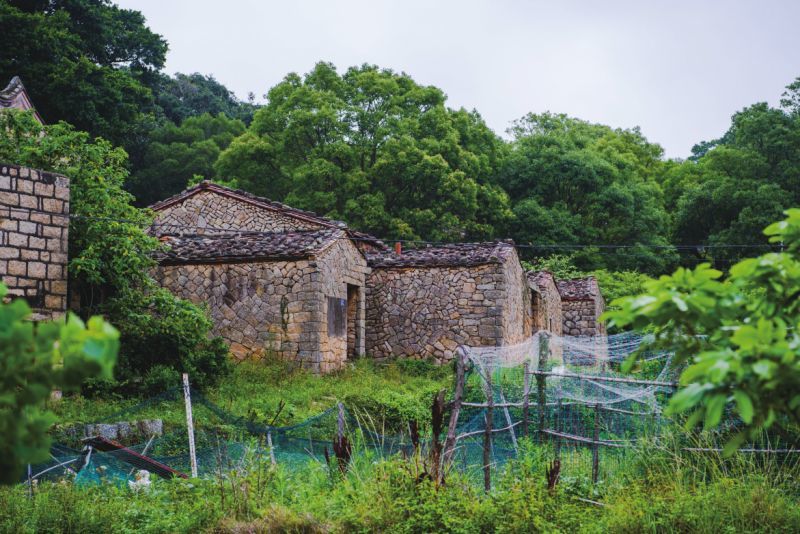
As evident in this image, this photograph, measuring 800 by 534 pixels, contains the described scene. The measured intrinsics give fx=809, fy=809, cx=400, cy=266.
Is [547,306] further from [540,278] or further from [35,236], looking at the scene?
[35,236]

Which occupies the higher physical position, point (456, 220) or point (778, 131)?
A: point (778, 131)

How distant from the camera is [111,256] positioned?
13.1 meters

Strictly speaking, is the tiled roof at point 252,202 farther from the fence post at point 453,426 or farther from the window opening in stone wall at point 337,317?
the fence post at point 453,426

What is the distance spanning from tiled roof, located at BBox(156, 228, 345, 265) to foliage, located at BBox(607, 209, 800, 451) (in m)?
13.1

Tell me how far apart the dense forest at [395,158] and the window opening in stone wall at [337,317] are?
10833 millimetres

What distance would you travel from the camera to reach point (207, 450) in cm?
902

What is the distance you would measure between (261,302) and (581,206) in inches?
849

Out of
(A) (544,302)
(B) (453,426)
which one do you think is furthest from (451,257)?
(B) (453,426)

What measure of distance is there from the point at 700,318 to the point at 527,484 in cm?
433

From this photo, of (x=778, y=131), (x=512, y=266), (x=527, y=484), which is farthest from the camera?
(x=778, y=131)

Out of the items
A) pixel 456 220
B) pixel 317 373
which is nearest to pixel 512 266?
pixel 317 373

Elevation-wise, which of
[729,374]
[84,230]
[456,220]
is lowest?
[729,374]

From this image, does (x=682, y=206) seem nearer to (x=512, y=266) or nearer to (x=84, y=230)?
(x=512, y=266)

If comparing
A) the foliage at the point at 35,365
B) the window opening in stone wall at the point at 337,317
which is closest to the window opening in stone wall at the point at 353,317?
the window opening in stone wall at the point at 337,317
